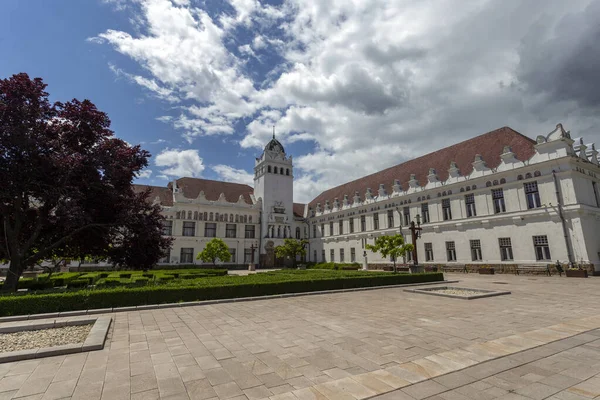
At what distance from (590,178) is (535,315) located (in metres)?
26.6

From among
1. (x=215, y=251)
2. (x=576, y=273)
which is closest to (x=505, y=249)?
(x=576, y=273)

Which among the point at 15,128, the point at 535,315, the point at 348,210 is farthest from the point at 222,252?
the point at 535,315

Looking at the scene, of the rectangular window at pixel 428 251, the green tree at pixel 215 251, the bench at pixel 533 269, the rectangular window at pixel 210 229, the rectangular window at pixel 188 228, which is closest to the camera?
the bench at pixel 533 269

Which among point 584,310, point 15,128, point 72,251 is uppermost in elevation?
point 15,128

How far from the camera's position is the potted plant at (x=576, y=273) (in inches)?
909

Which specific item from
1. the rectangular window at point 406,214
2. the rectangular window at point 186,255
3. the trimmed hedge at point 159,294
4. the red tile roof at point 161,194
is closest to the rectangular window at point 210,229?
the rectangular window at point 186,255

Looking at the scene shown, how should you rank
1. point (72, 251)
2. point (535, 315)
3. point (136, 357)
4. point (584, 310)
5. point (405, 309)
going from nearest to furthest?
point (136, 357), point (535, 315), point (584, 310), point (405, 309), point (72, 251)

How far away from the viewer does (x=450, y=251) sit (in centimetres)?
3456

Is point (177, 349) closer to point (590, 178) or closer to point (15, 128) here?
point (15, 128)

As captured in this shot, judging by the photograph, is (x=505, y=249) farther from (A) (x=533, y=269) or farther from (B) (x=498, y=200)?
(B) (x=498, y=200)

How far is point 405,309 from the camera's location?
11.6 m

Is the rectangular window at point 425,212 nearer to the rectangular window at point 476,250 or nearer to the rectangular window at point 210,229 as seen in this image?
the rectangular window at point 476,250

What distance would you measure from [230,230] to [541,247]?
45608 mm

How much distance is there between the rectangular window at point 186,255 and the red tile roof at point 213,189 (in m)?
9.59
